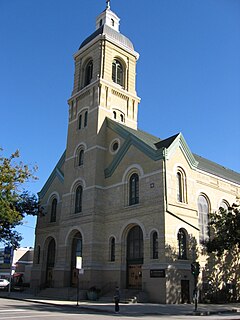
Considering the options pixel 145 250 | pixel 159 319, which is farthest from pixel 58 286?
pixel 159 319

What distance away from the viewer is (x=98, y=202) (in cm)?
3728

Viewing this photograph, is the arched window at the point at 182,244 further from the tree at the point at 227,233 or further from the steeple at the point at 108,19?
the steeple at the point at 108,19

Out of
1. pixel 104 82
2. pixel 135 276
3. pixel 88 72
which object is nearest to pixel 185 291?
pixel 135 276

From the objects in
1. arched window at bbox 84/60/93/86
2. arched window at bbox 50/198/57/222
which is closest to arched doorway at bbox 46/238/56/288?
arched window at bbox 50/198/57/222

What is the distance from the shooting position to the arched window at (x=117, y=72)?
45.9 m

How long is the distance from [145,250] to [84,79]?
2513cm

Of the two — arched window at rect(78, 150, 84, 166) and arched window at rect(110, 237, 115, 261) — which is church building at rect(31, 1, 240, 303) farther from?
arched window at rect(78, 150, 84, 166)

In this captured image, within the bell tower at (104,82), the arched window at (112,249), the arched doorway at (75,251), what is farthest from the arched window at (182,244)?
the bell tower at (104,82)

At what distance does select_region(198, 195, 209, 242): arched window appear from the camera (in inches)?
1421

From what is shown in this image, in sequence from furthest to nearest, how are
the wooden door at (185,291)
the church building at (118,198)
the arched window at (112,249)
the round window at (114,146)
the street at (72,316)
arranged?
the round window at (114,146), the arched window at (112,249), the church building at (118,198), the wooden door at (185,291), the street at (72,316)

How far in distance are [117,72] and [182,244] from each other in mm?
24775

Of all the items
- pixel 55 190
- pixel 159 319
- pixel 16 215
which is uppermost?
pixel 55 190

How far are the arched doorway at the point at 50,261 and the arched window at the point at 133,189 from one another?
1434 centimetres

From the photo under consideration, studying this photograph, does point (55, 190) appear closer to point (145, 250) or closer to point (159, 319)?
point (145, 250)
